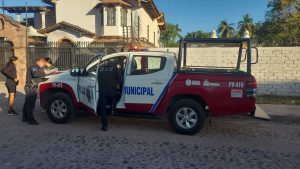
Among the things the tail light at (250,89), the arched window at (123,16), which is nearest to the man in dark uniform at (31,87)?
the tail light at (250,89)

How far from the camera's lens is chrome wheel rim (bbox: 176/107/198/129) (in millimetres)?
7230

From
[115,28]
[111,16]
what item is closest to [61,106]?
[115,28]

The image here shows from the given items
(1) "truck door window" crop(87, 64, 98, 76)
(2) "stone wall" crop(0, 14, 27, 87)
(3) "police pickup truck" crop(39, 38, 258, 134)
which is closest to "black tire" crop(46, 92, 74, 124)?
(3) "police pickup truck" crop(39, 38, 258, 134)

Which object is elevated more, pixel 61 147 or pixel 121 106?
pixel 121 106

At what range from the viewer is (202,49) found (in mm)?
13469

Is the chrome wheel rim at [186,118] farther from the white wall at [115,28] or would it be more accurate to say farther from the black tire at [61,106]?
the white wall at [115,28]

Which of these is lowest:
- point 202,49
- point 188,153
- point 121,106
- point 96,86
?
point 188,153

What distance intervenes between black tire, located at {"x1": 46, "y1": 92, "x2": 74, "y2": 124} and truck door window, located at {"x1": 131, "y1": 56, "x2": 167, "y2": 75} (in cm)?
185

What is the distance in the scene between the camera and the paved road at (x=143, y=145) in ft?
17.6

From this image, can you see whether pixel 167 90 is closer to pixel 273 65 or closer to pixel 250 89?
pixel 250 89

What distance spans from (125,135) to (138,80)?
129 cm

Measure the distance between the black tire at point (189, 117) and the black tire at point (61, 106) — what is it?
8.47 ft

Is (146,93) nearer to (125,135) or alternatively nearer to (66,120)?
(125,135)

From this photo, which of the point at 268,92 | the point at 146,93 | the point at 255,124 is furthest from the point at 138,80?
the point at 268,92
